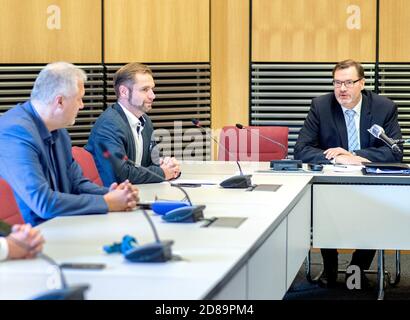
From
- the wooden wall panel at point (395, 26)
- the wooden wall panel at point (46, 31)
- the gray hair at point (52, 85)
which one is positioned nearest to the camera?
the gray hair at point (52, 85)

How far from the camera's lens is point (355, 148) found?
6746 millimetres

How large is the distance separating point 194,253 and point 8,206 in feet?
4.34

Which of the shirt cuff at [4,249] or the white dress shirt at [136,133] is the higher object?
the white dress shirt at [136,133]

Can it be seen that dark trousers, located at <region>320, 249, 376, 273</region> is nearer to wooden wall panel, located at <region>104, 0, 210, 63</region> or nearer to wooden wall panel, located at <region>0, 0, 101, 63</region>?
wooden wall panel, located at <region>104, 0, 210, 63</region>

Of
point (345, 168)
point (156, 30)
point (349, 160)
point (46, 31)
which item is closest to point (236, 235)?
point (345, 168)

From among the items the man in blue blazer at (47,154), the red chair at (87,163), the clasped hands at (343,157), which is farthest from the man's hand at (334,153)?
the man in blue blazer at (47,154)

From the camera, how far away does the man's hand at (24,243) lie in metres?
2.79

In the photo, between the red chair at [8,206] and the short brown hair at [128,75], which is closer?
the red chair at [8,206]

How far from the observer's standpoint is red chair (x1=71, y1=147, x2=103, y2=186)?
17.3ft

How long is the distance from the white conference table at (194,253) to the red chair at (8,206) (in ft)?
1.00

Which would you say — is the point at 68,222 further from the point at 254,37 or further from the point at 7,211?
the point at 254,37

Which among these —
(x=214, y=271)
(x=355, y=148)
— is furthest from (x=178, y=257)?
(x=355, y=148)

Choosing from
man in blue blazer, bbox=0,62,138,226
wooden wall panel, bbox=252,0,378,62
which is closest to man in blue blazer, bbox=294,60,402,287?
wooden wall panel, bbox=252,0,378,62

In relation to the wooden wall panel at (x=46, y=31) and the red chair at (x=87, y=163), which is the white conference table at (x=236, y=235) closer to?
the red chair at (x=87, y=163)
